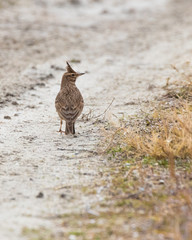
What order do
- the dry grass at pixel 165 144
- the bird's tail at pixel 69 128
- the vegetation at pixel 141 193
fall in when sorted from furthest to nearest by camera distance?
the bird's tail at pixel 69 128
the dry grass at pixel 165 144
the vegetation at pixel 141 193

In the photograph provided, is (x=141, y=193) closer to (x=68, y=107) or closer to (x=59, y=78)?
(x=68, y=107)

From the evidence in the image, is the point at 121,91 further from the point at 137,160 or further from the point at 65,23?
the point at 65,23

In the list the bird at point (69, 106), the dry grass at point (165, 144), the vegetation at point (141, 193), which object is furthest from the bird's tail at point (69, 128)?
the dry grass at point (165, 144)

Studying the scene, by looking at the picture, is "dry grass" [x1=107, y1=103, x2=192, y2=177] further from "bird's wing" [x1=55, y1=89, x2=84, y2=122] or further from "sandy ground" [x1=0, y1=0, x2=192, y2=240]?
"bird's wing" [x1=55, y1=89, x2=84, y2=122]

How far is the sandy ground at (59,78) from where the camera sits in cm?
459

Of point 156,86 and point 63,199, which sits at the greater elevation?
point 156,86

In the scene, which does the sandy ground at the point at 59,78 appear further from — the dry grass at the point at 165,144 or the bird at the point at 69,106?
the dry grass at the point at 165,144

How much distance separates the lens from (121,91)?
913cm

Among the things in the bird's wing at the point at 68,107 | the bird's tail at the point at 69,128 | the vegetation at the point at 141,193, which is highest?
the bird's wing at the point at 68,107

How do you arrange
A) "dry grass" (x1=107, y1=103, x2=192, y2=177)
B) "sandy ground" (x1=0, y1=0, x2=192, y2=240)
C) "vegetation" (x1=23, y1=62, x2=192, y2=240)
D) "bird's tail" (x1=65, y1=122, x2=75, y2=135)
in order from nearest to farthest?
"vegetation" (x1=23, y1=62, x2=192, y2=240), "sandy ground" (x1=0, y1=0, x2=192, y2=240), "dry grass" (x1=107, y1=103, x2=192, y2=177), "bird's tail" (x1=65, y1=122, x2=75, y2=135)

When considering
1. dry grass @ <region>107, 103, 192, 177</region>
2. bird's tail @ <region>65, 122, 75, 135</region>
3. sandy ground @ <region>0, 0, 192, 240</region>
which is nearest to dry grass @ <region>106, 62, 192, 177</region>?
dry grass @ <region>107, 103, 192, 177</region>

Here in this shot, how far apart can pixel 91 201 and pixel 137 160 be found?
1.19 meters

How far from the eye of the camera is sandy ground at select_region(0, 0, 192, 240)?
4.59m

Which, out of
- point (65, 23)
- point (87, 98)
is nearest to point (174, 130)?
point (87, 98)
